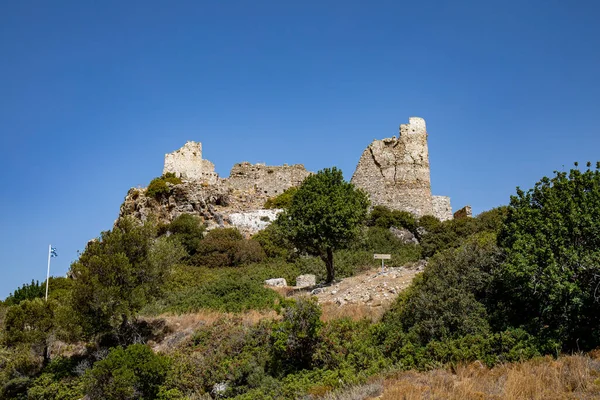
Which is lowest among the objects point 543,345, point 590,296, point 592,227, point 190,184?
point 543,345

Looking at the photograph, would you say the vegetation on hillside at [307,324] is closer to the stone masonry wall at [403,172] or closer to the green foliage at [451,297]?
the green foliage at [451,297]

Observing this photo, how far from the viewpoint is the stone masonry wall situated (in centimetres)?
3553

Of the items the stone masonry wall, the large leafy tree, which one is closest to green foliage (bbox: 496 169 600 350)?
the large leafy tree

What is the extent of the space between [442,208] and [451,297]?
86.7ft

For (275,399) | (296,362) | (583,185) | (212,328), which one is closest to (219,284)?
(212,328)

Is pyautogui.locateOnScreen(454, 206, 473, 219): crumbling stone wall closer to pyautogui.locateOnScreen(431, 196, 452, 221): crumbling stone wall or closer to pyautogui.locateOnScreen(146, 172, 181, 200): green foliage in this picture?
pyautogui.locateOnScreen(431, 196, 452, 221): crumbling stone wall

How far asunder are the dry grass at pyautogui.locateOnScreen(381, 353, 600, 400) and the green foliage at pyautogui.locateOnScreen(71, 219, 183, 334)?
8.74 m

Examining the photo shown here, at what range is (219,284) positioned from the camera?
1902cm

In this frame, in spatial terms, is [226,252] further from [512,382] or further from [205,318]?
[512,382]

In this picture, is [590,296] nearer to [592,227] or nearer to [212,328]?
[592,227]

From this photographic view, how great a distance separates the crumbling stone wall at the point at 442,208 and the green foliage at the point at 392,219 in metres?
3.41

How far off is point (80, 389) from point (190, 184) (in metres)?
21.7

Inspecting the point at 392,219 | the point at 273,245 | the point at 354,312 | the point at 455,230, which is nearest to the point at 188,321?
the point at 354,312

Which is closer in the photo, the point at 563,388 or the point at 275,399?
the point at 563,388
